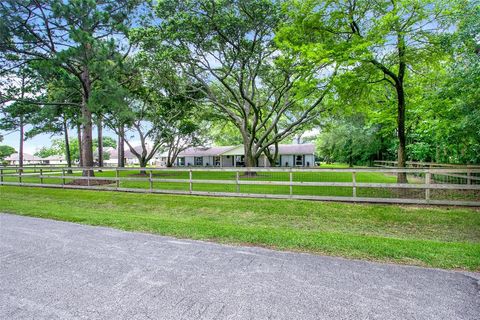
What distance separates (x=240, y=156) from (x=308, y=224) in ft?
111

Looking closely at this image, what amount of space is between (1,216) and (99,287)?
5929mm

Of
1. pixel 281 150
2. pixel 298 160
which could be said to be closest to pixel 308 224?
pixel 298 160

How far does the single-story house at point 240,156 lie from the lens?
38312 mm

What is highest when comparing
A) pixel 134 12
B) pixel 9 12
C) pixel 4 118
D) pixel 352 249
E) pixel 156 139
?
pixel 134 12

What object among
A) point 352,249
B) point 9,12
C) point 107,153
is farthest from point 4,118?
point 107,153

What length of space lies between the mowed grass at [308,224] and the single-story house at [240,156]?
2741cm

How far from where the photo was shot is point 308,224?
6.27 metres

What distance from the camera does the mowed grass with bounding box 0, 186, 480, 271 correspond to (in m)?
4.18

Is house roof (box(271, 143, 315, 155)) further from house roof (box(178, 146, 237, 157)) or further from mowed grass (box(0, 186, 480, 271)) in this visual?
mowed grass (box(0, 186, 480, 271))

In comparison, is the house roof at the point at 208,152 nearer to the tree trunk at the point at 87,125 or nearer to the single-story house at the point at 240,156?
the single-story house at the point at 240,156

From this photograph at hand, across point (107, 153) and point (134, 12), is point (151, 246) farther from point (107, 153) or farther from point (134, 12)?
point (107, 153)

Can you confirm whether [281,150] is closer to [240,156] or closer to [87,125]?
[240,156]

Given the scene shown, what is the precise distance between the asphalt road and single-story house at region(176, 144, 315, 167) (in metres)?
31.8

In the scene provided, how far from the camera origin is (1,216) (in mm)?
6887
